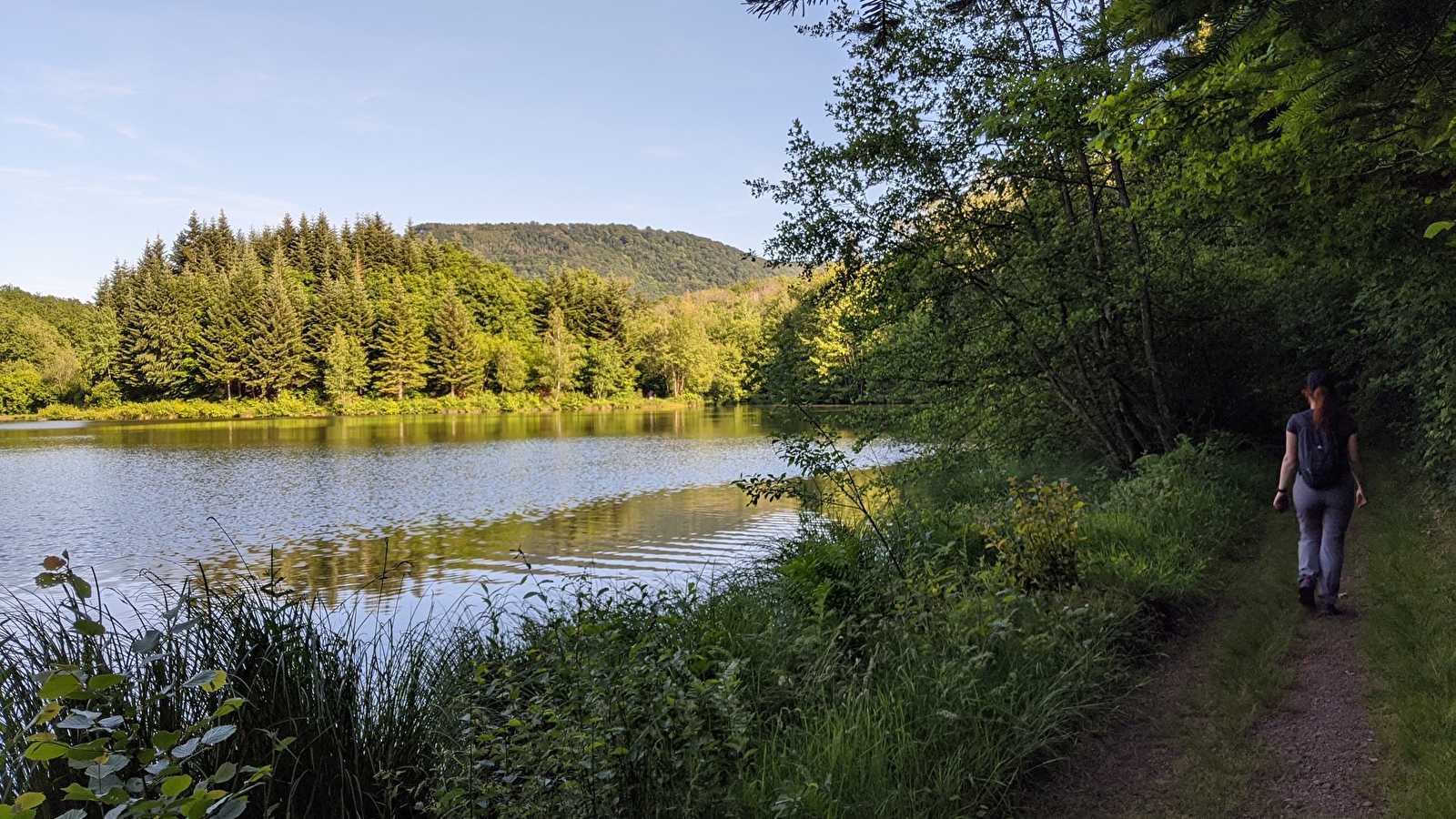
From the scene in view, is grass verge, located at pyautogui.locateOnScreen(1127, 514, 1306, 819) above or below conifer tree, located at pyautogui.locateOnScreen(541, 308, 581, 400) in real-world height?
below

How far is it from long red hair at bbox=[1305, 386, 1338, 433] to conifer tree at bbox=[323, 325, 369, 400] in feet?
206

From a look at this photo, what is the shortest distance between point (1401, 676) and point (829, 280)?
6.74m

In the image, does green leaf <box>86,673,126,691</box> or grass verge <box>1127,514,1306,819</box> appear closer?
green leaf <box>86,673,126,691</box>

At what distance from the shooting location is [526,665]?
4781mm

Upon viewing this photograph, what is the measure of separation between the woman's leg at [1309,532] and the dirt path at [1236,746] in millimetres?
549

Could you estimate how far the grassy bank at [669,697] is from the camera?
2908mm

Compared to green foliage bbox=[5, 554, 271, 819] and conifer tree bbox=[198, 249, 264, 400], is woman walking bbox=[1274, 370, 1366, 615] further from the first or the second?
conifer tree bbox=[198, 249, 264, 400]

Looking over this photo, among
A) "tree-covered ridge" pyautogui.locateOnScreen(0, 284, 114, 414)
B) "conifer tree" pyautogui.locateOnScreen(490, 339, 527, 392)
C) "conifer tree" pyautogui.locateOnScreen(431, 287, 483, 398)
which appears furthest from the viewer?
"conifer tree" pyautogui.locateOnScreen(490, 339, 527, 392)

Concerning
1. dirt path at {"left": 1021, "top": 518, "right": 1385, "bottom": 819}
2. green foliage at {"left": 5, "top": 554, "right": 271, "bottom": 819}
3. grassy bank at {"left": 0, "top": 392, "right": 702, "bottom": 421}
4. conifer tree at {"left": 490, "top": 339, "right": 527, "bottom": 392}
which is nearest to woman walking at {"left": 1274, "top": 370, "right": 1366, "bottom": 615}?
dirt path at {"left": 1021, "top": 518, "right": 1385, "bottom": 819}

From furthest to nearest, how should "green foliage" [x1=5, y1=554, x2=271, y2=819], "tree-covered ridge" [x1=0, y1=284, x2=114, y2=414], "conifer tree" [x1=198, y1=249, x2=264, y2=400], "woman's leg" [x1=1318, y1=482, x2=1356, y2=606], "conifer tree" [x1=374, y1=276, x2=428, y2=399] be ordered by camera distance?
"conifer tree" [x1=374, y1=276, x2=428, y2=399], "conifer tree" [x1=198, y1=249, x2=264, y2=400], "tree-covered ridge" [x1=0, y1=284, x2=114, y2=414], "woman's leg" [x1=1318, y1=482, x2=1356, y2=606], "green foliage" [x1=5, y1=554, x2=271, y2=819]

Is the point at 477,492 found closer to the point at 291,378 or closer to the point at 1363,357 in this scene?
the point at 1363,357

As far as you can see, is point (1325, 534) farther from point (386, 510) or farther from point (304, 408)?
point (304, 408)

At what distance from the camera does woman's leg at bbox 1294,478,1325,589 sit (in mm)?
5074

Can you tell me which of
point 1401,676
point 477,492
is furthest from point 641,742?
point 477,492
